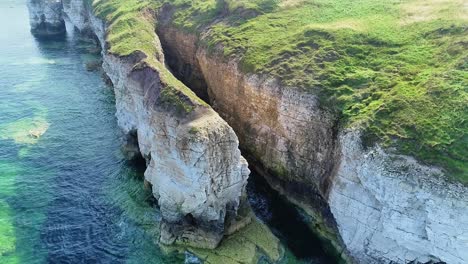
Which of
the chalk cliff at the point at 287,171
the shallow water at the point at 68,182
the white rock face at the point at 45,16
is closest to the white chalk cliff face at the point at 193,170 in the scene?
the chalk cliff at the point at 287,171

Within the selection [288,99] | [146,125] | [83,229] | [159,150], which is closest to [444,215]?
[288,99]

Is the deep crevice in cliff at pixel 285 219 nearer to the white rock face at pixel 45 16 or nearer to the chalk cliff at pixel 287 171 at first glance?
the chalk cliff at pixel 287 171

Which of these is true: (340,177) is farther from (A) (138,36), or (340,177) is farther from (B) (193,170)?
(A) (138,36)

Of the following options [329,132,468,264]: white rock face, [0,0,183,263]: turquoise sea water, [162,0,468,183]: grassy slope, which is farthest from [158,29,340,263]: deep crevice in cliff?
[0,0,183,263]: turquoise sea water

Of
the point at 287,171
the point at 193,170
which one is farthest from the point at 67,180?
the point at 287,171

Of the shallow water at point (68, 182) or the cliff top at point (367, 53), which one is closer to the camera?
the cliff top at point (367, 53)

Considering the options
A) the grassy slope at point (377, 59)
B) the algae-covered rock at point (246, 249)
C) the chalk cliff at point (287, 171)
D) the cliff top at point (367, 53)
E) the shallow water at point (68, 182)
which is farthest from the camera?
the shallow water at point (68, 182)
